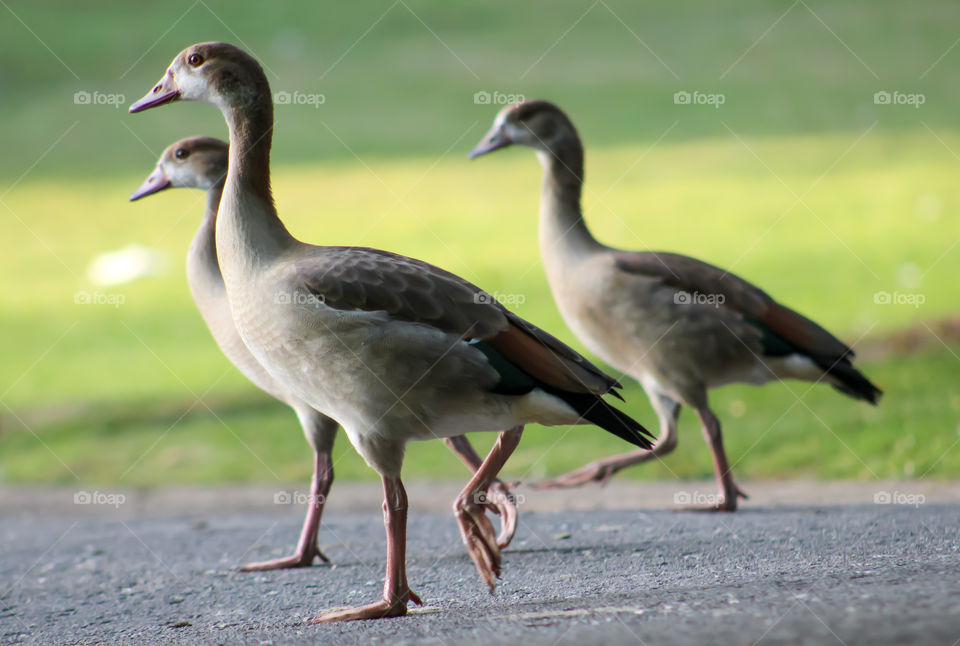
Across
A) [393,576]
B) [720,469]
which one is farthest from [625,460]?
[393,576]

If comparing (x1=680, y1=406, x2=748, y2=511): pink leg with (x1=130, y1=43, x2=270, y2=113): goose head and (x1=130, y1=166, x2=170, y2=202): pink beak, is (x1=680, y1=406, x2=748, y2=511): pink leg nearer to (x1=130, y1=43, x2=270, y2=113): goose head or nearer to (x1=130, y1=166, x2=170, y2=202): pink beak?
(x1=130, y1=43, x2=270, y2=113): goose head

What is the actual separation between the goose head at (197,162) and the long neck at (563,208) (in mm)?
2469

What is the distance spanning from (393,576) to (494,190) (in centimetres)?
1562

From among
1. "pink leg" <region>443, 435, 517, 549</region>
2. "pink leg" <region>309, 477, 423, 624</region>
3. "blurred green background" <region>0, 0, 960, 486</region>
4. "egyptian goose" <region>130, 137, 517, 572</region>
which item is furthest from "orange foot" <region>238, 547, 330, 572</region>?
"blurred green background" <region>0, 0, 960, 486</region>

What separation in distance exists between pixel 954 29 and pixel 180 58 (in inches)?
1017

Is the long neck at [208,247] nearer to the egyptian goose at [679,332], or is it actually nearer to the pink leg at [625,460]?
the egyptian goose at [679,332]

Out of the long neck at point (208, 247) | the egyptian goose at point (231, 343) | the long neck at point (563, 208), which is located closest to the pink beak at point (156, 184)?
the egyptian goose at point (231, 343)

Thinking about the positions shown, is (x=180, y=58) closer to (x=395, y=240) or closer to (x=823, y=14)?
(x=395, y=240)

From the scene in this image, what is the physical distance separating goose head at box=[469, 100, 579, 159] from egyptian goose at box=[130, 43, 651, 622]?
3.54 metres

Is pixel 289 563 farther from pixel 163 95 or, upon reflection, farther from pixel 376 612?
pixel 163 95

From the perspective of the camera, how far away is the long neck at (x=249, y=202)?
544cm

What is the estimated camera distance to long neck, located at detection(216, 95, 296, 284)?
5438mm

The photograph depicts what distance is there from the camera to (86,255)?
17938 millimetres

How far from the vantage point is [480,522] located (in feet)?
17.1
